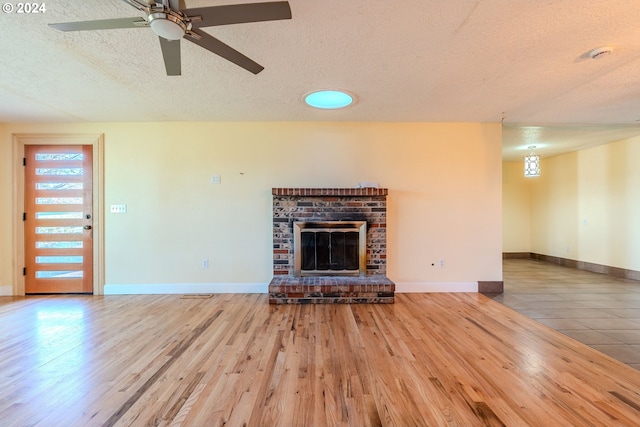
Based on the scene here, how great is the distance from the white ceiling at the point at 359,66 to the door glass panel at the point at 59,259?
188 centimetres

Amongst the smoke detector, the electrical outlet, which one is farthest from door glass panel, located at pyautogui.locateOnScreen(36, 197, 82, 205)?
the smoke detector

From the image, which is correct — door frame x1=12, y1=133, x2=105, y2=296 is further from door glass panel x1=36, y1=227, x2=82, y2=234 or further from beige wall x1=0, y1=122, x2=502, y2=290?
door glass panel x1=36, y1=227, x2=82, y2=234

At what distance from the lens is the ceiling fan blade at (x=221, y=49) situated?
1520 millimetres

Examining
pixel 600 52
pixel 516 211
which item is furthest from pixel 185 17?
pixel 516 211

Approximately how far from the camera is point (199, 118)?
138 inches

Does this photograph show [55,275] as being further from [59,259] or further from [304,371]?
[304,371]

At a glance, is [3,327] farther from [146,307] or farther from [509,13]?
[509,13]

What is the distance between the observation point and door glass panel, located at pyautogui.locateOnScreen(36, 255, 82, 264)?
3.60 m

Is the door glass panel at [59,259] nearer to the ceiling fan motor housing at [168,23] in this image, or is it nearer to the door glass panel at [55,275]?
the door glass panel at [55,275]

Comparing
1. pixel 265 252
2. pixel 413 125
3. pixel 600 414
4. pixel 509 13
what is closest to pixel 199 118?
pixel 265 252

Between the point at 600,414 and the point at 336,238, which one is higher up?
the point at 336,238

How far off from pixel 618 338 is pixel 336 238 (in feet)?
9.24

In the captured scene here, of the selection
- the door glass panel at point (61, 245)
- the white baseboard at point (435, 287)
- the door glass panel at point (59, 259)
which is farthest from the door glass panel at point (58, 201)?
the white baseboard at point (435, 287)

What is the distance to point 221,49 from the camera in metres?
1.62
